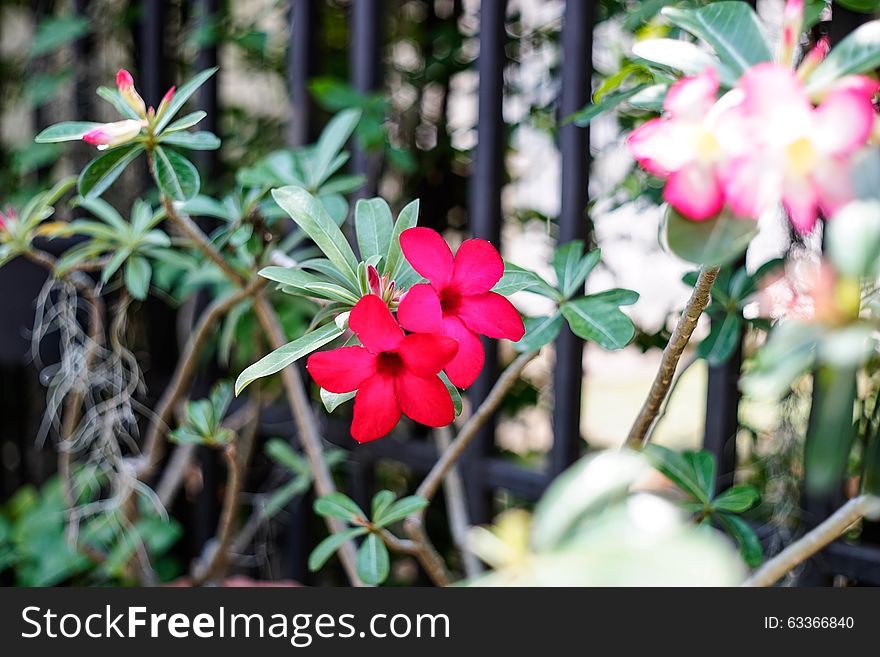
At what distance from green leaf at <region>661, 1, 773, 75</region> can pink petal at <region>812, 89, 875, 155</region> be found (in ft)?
0.39

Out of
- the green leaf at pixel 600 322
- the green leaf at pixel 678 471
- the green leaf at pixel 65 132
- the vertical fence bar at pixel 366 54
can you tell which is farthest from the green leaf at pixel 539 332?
the vertical fence bar at pixel 366 54

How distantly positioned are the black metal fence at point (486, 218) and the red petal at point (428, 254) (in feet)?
1.77

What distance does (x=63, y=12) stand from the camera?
2.12m

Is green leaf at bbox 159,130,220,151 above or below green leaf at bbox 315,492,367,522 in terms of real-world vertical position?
above

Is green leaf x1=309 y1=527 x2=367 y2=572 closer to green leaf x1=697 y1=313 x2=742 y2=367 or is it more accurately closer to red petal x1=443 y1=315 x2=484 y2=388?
red petal x1=443 y1=315 x2=484 y2=388

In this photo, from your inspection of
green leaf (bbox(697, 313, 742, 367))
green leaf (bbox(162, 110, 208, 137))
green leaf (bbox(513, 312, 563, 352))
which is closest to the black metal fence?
green leaf (bbox(697, 313, 742, 367))

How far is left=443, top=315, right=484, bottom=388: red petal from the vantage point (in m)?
0.59

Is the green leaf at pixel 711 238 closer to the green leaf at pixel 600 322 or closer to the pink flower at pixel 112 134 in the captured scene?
the green leaf at pixel 600 322

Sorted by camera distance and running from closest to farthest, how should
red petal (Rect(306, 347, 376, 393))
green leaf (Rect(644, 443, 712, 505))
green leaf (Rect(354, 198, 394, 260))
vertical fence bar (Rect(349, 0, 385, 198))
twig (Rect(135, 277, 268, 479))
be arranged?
red petal (Rect(306, 347, 376, 393))
green leaf (Rect(354, 198, 394, 260))
green leaf (Rect(644, 443, 712, 505))
twig (Rect(135, 277, 268, 479))
vertical fence bar (Rect(349, 0, 385, 198))

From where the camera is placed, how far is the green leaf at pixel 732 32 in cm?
55

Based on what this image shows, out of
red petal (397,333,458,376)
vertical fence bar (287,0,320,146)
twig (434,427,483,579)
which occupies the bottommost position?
twig (434,427,483,579)

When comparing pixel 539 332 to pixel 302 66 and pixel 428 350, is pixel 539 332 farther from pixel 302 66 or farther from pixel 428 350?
pixel 302 66

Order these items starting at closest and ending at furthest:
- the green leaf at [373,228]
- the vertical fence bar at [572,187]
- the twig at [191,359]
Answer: the green leaf at [373,228] < the twig at [191,359] < the vertical fence bar at [572,187]

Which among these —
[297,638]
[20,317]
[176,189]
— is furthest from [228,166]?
[297,638]
